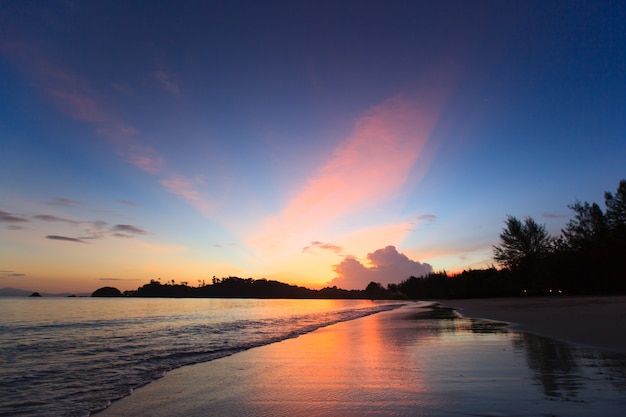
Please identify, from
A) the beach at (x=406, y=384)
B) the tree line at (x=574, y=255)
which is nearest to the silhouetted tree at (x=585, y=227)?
the tree line at (x=574, y=255)

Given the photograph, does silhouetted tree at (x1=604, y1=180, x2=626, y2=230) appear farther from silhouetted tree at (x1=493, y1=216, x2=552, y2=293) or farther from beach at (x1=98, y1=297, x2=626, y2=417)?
beach at (x1=98, y1=297, x2=626, y2=417)

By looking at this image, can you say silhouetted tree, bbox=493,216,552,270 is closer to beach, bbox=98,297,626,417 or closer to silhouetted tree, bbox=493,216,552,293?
Answer: silhouetted tree, bbox=493,216,552,293

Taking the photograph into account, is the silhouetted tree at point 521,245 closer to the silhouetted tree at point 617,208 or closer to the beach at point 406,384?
the silhouetted tree at point 617,208

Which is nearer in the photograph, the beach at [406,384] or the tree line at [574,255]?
the beach at [406,384]

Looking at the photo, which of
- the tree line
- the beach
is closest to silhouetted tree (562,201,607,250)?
the tree line

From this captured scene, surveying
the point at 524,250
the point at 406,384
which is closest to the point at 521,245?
the point at 524,250

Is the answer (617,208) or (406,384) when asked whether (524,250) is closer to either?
(617,208)

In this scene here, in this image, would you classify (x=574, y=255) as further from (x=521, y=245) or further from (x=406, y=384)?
(x=406, y=384)

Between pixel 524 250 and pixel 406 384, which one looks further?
pixel 524 250

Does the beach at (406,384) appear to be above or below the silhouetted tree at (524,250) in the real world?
below

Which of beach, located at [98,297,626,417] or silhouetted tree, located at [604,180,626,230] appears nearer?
beach, located at [98,297,626,417]

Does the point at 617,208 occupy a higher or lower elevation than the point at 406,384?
higher

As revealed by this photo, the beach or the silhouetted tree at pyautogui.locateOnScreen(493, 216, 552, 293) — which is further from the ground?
the silhouetted tree at pyautogui.locateOnScreen(493, 216, 552, 293)

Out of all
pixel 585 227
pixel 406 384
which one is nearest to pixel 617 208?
pixel 585 227
